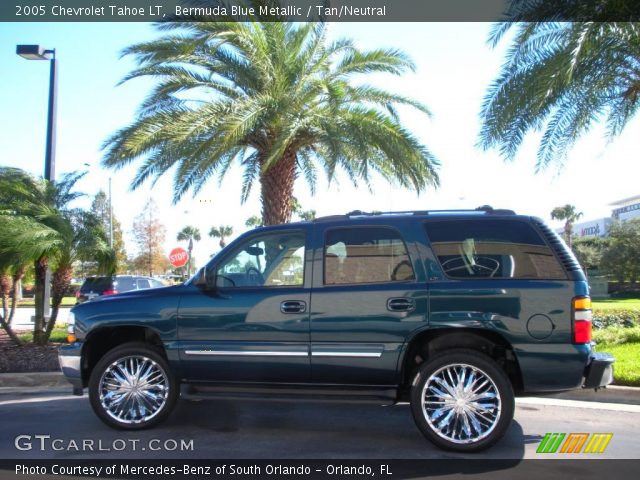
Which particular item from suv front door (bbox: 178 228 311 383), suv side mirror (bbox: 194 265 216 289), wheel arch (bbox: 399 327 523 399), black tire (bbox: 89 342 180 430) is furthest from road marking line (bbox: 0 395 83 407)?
wheel arch (bbox: 399 327 523 399)

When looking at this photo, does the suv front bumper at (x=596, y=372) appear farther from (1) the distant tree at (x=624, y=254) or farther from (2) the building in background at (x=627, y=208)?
(2) the building in background at (x=627, y=208)

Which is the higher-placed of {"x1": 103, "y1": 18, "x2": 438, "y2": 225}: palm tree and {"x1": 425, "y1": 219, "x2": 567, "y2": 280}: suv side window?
{"x1": 103, "y1": 18, "x2": 438, "y2": 225}: palm tree

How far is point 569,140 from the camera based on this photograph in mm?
10805

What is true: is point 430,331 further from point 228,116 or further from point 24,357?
point 24,357

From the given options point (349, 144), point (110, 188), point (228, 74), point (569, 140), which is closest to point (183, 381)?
point (349, 144)

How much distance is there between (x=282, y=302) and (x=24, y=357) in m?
6.50

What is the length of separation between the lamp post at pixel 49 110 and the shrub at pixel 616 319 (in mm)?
12391

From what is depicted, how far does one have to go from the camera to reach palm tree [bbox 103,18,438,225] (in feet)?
34.3

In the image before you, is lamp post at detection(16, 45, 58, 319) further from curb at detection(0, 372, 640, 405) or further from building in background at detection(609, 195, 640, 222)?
building in background at detection(609, 195, 640, 222)

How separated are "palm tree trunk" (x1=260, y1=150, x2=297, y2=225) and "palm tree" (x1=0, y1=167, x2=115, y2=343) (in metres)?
3.32

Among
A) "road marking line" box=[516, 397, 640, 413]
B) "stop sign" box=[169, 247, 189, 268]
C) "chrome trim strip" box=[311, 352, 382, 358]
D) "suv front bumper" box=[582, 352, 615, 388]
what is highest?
"stop sign" box=[169, 247, 189, 268]

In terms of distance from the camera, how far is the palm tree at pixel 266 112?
10.5 m

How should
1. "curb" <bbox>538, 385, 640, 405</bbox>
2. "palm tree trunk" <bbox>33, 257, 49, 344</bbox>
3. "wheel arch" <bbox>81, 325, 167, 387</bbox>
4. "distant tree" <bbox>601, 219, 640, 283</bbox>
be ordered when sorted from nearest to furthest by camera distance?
"wheel arch" <bbox>81, 325, 167, 387</bbox> → "curb" <bbox>538, 385, 640, 405</bbox> → "palm tree trunk" <bbox>33, 257, 49, 344</bbox> → "distant tree" <bbox>601, 219, 640, 283</bbox>

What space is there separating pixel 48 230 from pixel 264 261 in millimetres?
6486
